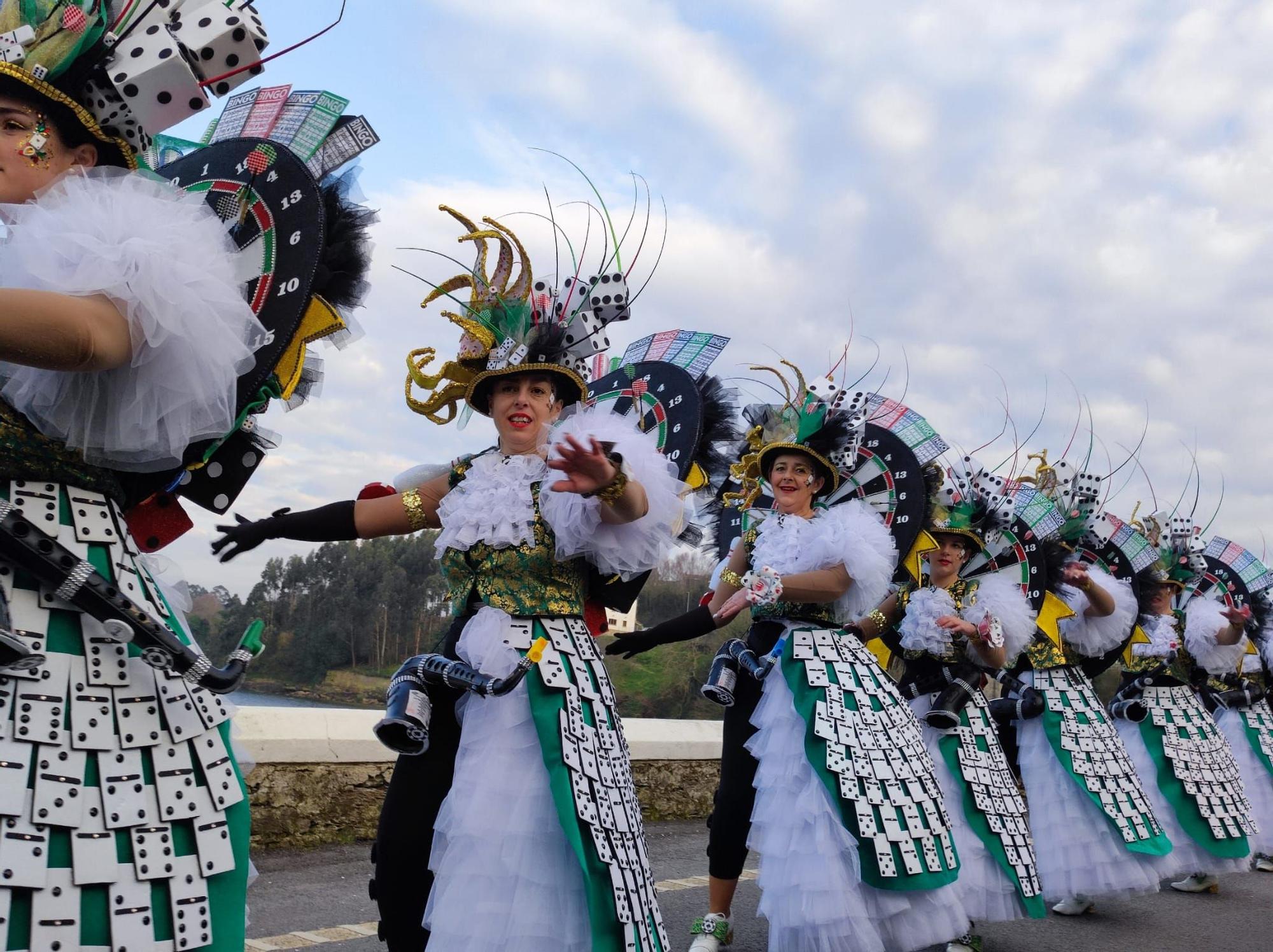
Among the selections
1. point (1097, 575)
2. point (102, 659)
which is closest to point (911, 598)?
point (1097, 575)

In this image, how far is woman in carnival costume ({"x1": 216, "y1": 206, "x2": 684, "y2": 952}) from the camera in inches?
119

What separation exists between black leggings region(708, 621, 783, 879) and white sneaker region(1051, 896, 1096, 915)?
9.57ft

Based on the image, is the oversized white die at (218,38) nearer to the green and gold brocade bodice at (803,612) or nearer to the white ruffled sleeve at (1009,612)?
the green and gold brocade bodice at (803,612)

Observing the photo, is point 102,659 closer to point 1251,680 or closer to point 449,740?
point 449,740

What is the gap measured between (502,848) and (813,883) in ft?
5.96

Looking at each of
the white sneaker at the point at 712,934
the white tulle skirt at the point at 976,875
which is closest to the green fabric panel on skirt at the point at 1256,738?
the white tulle skirt at the point at 976,875

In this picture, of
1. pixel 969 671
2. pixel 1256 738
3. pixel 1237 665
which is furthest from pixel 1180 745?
pixel 969 671

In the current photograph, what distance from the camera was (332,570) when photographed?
19.2 ft

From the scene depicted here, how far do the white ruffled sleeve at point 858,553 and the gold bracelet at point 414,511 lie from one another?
1.97 meters

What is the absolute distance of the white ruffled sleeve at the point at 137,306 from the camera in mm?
1943

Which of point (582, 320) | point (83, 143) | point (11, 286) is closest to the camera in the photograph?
point (11, 286)

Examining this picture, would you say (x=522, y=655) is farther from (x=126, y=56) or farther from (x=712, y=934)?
(x=712, y=934)

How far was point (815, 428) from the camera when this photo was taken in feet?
17.5

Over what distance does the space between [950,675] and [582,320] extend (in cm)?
333
